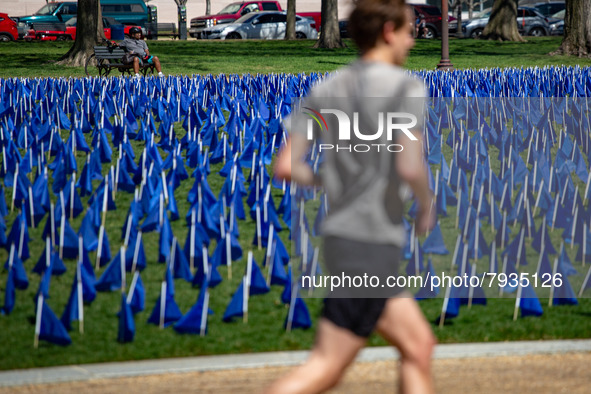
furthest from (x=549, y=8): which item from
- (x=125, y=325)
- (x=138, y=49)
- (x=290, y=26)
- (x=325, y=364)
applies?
(x=325, y=364)

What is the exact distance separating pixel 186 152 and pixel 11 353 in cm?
576

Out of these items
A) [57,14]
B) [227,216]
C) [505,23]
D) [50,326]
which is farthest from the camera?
[57,14]

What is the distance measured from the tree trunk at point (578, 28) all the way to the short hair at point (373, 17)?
24.3 m

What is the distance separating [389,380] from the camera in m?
3.87

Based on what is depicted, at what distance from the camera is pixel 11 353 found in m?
4.43

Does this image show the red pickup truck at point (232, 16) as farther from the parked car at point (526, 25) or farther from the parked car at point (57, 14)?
the parked car at point (526, 25)

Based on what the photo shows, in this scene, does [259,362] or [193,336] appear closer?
[259,362]

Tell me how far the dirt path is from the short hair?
1.66 m

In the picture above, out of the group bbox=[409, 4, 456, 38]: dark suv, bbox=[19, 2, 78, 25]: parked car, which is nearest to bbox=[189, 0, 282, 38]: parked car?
bbox=[19, 2, 78, 25]: parked car

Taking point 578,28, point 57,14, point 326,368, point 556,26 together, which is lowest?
point 326,368

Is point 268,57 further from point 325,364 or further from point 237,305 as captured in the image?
point 325,364

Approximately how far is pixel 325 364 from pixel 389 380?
124 centimetres

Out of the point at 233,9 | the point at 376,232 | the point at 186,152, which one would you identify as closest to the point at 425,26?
the point at 233,9

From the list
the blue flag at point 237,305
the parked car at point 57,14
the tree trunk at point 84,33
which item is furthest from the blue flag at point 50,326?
the parked car at point 57,14
